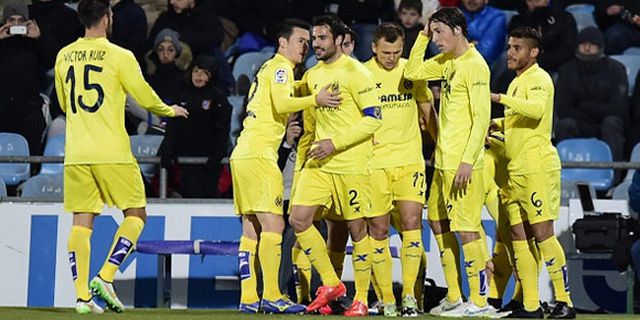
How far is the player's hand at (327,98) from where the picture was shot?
1284 centimetres

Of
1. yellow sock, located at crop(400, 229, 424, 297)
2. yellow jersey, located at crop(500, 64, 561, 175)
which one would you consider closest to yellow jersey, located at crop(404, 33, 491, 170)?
yellow jersey, located at crop(500, 64, 561, 175)

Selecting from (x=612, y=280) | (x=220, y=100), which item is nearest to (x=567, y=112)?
(x=612, y=280)

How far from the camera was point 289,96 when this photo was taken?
1307cm

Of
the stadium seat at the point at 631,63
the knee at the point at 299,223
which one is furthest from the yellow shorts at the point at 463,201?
the stadium seat at the point at 631,63

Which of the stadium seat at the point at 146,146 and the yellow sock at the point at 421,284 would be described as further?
the stadium seat at the point at 146,146

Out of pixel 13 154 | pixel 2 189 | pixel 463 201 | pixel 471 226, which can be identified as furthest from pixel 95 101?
pixel 13 154

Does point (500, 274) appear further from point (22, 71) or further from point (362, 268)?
point (22, 71)

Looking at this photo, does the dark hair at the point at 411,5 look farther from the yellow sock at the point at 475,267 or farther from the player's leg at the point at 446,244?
the yellow sock at the point at 475,267

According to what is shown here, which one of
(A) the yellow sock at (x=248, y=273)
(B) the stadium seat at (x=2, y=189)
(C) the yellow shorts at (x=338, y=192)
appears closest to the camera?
(C) the yellow shorts at (x=338, y=192)

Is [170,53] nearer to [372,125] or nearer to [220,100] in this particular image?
[220,100]

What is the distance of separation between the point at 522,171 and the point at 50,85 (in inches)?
272

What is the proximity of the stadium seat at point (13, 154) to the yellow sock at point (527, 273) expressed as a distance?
5835mm

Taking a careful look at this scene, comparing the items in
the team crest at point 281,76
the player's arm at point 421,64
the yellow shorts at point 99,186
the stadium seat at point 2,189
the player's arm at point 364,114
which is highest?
the player's arm at point 421,64

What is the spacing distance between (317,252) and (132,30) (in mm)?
6213
